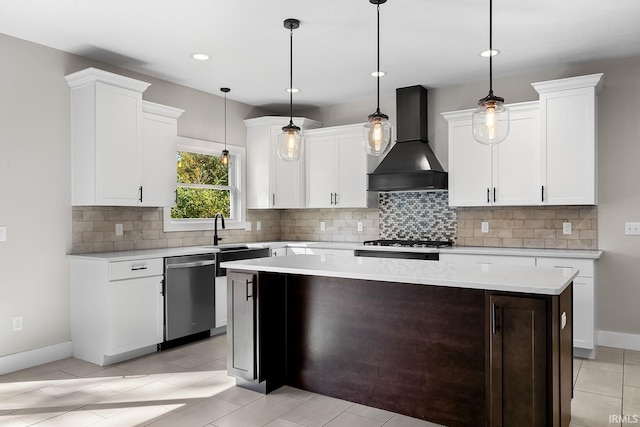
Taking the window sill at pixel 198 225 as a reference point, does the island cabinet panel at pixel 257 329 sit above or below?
below

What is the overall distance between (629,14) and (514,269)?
2.15 metres

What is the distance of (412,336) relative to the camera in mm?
2812

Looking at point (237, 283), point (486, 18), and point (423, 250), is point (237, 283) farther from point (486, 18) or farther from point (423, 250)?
point (486, 18)

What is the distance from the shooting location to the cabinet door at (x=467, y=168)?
186 inches

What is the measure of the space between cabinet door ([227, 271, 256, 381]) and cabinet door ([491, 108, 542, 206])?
274cm

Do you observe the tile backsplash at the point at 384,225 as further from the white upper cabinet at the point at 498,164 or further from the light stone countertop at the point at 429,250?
the white upper cabinet at the point at 498,164

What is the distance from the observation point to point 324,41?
12.8 ft

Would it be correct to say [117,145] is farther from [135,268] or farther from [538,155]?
[538,155]

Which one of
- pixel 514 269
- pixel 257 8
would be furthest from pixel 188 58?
pixel 514 269

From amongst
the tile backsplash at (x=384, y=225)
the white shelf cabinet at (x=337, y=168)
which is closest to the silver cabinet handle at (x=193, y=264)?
the tile backsplash at (x=384, y=225)

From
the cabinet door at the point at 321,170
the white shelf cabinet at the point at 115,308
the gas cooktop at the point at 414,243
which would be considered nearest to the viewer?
the white shelf cabinet at the point at 115,308

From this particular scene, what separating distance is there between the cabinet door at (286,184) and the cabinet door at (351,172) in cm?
54

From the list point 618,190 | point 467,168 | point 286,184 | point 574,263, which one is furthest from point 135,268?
point 618,190
